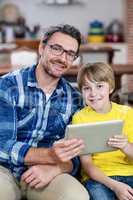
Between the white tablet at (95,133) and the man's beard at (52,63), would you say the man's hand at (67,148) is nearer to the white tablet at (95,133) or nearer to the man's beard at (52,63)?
the white tablet at (95,133)

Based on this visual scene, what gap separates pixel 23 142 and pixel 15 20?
218 inches

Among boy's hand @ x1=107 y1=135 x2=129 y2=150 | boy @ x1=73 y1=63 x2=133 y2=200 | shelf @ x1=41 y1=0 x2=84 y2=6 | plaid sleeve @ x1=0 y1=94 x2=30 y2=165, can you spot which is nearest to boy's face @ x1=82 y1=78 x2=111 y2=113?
boy @ x1=73 y1=63 x2=133 y2=200

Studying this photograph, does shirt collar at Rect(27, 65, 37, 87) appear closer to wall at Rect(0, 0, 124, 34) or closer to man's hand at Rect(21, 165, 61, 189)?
man's hand at Rect(21, 165, 61, 189)

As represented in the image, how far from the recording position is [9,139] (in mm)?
1950

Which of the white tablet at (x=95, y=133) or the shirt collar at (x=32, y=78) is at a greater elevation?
the shirt collar at (x=32, y=78)

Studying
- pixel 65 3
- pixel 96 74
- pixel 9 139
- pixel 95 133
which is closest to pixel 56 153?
pixel 95 133

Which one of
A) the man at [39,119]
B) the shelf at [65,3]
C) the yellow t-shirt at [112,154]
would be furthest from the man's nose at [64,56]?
the shelf at [65,3]

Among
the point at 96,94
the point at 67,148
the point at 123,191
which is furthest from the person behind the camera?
the point at 96,94

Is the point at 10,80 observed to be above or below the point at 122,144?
above

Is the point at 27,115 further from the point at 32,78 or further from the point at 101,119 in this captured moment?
the point at 101,119

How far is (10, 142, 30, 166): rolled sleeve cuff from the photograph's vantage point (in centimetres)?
191

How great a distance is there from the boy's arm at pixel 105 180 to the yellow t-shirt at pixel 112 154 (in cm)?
5

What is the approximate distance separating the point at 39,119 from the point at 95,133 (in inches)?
14.8

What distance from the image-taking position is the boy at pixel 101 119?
1.92 metres
